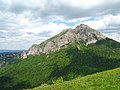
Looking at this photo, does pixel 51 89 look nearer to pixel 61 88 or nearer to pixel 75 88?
pixel 61 88

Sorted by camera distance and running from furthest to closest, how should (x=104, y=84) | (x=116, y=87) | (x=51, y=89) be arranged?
1. (x=51, y=89)
2. (x=104, y=84)
3. (x=116, y=87)

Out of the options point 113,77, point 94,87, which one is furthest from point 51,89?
point 113,77

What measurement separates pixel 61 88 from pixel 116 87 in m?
10.3

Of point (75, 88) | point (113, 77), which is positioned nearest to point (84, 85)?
point (75, 88)

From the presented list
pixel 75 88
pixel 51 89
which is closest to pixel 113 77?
pixel 75 88

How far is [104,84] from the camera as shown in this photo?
126 ft

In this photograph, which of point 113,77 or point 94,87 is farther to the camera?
point 113,77

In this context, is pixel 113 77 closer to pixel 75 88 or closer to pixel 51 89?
pixel 75 88

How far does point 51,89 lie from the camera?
41031mm

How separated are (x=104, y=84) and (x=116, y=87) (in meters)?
3.15

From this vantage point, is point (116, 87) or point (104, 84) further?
point (104, 84)

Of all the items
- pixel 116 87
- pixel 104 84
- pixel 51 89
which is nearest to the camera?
pixel 116 87

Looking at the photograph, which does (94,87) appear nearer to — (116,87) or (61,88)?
(116,87)

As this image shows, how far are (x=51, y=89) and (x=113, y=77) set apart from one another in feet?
37.3
